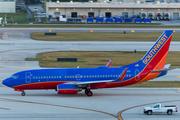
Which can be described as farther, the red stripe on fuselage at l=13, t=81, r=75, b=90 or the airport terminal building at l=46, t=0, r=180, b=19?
the airport terminal building at l=46, t=0, r=180, b=19

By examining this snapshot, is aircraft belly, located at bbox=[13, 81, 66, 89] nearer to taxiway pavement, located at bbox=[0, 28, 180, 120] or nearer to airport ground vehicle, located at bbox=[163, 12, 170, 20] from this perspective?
taxiway pavement, located at bbox=[0, 28, 180, 120]

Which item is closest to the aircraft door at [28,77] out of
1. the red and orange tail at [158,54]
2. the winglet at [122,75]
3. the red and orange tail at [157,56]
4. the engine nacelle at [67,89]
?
the engine nacelle at [67,89]

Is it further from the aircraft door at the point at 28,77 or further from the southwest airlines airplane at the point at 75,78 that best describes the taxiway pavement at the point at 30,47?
the aircraft door at the point at 28,77

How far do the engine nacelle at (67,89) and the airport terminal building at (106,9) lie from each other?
346 ft

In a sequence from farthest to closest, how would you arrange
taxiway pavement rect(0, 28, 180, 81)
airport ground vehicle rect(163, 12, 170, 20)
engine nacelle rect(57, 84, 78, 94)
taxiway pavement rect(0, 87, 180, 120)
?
airport ground vehicle rect(163, 12, 170, 20), taxiway pavement rect(0, 28, 180, 81), engine nacelle rect(57, 84, 78, 94), taxiway pavement rect(0, 87, 180, 120)

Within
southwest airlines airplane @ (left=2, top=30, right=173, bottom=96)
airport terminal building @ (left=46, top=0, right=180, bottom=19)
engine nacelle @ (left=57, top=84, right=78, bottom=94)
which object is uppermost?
airport terminal building @ (left=46, top=0, right=180, bottom=19)

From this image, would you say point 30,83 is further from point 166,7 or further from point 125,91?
point 166,7

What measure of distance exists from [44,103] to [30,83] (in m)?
4.57

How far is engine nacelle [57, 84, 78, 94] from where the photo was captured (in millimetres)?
39281

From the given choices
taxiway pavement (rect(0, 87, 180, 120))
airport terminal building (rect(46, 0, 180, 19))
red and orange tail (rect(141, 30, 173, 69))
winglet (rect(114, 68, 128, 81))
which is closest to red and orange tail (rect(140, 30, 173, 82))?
red and orange tail (rect(141, 30, 173, 69))

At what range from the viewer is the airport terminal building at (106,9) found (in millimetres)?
145375

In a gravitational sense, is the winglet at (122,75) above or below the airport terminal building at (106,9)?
below

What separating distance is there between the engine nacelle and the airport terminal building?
346 feet

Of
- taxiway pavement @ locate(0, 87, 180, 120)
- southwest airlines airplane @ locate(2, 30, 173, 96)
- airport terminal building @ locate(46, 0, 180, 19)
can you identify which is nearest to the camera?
taxiway pavement @ locate(0, 87, 180, 120)
